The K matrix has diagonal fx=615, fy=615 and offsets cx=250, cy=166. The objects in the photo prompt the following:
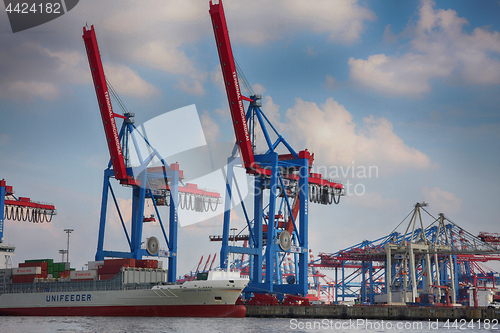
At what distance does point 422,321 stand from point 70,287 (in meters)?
33.4

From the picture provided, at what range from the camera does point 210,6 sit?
191ft

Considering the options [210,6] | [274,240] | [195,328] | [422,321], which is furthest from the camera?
[274,240]

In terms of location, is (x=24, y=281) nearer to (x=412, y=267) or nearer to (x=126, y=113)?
(x=126, y=113)

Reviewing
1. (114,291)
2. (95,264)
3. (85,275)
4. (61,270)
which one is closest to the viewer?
(114,291)

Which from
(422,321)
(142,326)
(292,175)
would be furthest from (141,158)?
(422,321)

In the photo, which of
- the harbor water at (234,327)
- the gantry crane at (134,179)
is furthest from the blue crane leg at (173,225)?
the harbor water at (234,327)

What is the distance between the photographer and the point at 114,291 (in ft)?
186

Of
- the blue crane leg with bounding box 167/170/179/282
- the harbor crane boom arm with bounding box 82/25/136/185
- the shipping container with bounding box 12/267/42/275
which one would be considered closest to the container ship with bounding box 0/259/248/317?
the shipping container with bounding box 12/267/42/275

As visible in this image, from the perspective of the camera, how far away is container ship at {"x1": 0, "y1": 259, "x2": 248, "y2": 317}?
176 ft

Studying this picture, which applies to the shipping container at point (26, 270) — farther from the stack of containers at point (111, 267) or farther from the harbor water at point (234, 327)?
the harbor water at point (234, 327)

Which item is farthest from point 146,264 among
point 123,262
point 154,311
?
point 154,311

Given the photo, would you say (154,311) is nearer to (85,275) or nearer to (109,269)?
(109,269)

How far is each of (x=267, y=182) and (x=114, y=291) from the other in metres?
18.9

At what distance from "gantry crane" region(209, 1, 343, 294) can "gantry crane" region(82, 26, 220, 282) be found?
31.3 ft
